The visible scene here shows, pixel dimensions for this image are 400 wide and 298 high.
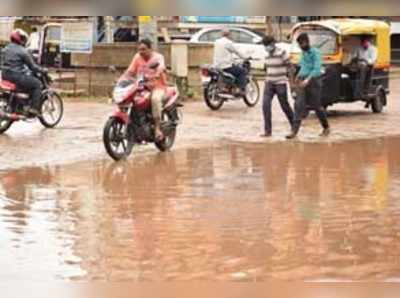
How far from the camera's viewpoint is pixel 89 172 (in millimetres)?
9789

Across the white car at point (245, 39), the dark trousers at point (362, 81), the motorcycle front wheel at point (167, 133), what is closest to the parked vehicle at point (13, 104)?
the motorcycle front wheel at point (167, 133)

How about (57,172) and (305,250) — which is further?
(57,172)

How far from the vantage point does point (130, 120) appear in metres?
10.9

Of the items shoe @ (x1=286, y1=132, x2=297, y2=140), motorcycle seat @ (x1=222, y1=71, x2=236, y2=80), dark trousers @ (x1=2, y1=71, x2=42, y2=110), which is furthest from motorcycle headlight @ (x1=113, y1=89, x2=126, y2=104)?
motorcycle seat @ (x1=222, y1=71, x2=236, y2=80)

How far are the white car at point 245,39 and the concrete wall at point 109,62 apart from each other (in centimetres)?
547

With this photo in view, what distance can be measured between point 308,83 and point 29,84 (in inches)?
163

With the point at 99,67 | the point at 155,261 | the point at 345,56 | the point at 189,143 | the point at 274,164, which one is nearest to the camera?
the point at 155,261

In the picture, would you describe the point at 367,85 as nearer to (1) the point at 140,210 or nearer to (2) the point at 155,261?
(1) the point at 140,210

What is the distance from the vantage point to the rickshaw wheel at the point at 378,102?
16.9 meters

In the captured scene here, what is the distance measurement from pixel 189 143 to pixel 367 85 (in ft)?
17.8

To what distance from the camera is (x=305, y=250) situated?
6105mm

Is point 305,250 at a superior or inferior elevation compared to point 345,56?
inferior

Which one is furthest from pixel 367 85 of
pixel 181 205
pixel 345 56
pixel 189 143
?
pixel 181 205

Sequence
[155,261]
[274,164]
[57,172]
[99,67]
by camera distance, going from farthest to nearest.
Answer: [99,67] < [274,164] < [57,172] < [155,261]
